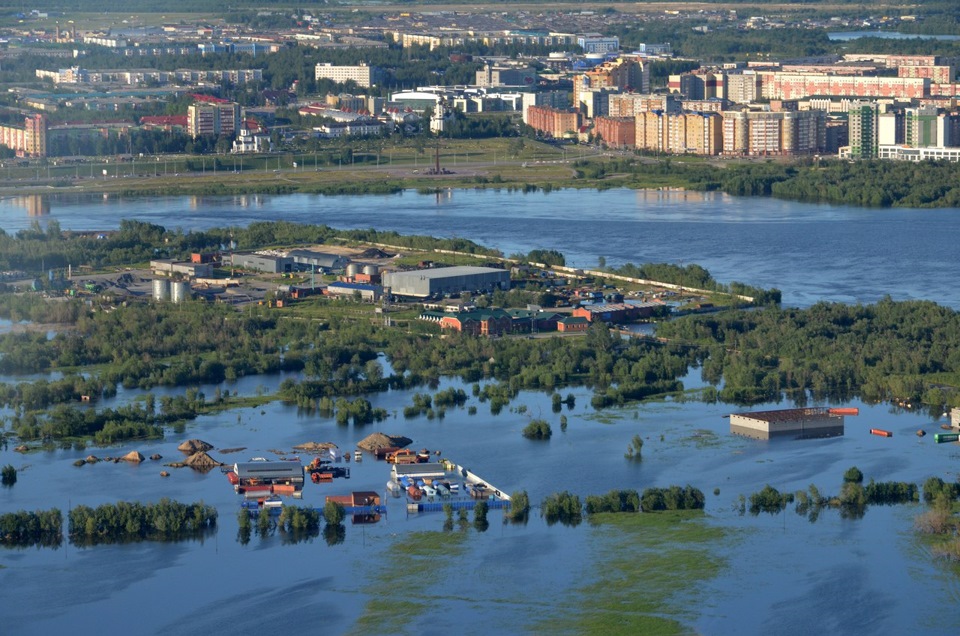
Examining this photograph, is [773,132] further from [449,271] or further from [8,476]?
[8,476]

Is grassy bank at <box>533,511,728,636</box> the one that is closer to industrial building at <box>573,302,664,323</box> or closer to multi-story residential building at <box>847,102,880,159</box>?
industrial building at <box>573,302,664,323</box>

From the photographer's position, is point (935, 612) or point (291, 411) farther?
point (291, 411)

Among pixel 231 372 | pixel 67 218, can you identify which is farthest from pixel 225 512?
pixel 67 218

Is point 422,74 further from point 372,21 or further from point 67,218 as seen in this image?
point 67,218

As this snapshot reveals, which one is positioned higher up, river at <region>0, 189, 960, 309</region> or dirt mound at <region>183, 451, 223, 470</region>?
river at <region>0, 189, 960, 309</region>

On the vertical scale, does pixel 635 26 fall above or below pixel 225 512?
above

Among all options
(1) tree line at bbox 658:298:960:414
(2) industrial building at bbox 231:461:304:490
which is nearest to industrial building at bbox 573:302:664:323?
(1) tree line at bbox 658:298:960:414

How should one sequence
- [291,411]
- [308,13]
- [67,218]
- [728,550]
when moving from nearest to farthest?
[728,550]
[291,411]
[67,218]
[308,13]
